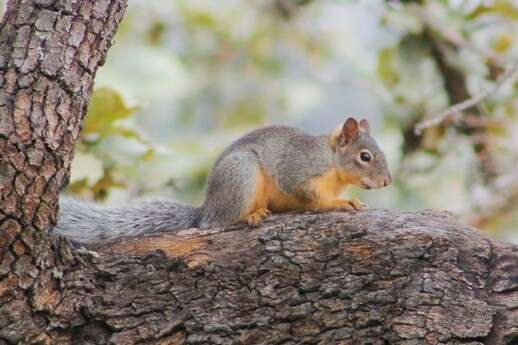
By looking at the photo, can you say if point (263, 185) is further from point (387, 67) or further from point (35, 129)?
point (387, 67)

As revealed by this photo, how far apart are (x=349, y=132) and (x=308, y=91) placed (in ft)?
16.3

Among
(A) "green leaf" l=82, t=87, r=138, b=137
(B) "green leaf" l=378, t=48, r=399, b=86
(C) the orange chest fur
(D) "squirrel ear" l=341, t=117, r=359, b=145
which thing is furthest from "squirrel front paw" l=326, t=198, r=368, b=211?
(B) "green leaf" l=378, t=48, r=399, b=86

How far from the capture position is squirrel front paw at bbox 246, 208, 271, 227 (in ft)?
12.4

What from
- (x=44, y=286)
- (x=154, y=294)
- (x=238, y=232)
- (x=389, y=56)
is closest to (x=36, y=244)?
(x=44, y=286)

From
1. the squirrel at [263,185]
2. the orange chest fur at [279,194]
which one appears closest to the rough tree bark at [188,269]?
the squirrel at [263,185]

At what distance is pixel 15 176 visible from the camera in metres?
3.11

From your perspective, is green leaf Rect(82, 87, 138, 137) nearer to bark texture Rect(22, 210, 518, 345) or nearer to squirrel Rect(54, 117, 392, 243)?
squirrel Rect(54, 117, 392, 243)

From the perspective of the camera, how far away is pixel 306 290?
11.1 feet

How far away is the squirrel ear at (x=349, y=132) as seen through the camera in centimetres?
471

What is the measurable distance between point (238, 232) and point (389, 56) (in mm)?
3003

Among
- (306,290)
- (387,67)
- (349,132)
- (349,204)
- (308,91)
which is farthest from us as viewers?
(308,91)

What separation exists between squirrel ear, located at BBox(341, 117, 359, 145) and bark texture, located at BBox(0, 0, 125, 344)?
173 cm

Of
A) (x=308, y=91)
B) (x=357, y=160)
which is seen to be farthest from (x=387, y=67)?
(x=308, y=91)

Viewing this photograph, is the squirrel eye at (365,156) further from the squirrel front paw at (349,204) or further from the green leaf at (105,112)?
the green leaf at (105,112)
